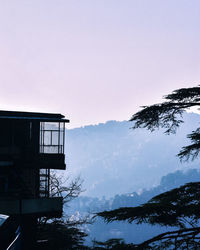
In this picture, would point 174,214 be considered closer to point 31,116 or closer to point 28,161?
point 28,161

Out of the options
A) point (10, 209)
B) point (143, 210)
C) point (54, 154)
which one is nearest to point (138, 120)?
point (143, 210)

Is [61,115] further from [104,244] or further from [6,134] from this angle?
[104,244]

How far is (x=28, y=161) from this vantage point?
1046 inches

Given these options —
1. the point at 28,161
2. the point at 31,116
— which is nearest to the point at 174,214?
the point at 28,161

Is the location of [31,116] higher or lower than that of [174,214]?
higher

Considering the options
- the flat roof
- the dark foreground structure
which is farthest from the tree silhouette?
the flat roof

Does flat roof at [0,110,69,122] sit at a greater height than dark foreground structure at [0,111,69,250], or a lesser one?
greater

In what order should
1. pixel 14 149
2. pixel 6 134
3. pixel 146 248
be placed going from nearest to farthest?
1. pixel 146 248
2. pixel 14 149
3. pixel 6 134

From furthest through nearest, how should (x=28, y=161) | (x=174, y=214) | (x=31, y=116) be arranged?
1. (x=31, y=116)
2. (x=28, y=161)
3. (x=174, y=214)

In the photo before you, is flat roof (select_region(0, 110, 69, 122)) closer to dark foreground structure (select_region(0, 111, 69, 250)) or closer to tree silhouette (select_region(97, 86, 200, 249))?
dark foreground structure (select_region(0, 111, 69, 250))

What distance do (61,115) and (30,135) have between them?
2.68 metres

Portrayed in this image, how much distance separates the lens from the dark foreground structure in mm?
23688

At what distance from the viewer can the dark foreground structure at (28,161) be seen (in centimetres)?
2369

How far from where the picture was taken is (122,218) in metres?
9.83
